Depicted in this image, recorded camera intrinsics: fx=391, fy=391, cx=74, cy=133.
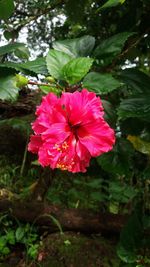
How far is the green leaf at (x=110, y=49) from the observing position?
0.77 metres

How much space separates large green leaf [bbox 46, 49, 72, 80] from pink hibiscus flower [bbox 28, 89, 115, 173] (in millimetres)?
80

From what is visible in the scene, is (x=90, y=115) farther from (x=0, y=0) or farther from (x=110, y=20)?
(x=110, y=20)

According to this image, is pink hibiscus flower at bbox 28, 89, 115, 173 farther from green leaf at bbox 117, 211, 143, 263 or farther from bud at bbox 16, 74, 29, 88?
green leaf at bbox 117, 211, 143, 263

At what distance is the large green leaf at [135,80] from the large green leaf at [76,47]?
4.3 inches

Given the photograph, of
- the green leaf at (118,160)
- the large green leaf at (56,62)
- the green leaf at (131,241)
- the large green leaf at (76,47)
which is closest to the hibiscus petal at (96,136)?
the large green leaf at (56,62)

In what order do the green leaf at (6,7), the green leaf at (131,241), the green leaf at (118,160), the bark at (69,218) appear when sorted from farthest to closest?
the bark at (69,218), the green leaf at (131,241), the green leaf at (118,160), the green leaf at (6,7)

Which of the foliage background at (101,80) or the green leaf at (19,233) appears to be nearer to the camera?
the foliage background at (101,80)

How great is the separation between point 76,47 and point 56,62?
0.14 m

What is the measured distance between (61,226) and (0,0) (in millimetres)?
1227

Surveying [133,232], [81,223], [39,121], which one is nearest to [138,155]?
[81,223]

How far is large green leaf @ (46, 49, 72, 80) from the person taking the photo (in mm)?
680

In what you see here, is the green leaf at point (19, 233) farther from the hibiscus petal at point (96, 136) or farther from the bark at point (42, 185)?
the hibiscus petal at point (96, 136)

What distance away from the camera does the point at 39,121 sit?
0.62 meters

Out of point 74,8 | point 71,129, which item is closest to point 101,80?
point 71,129
